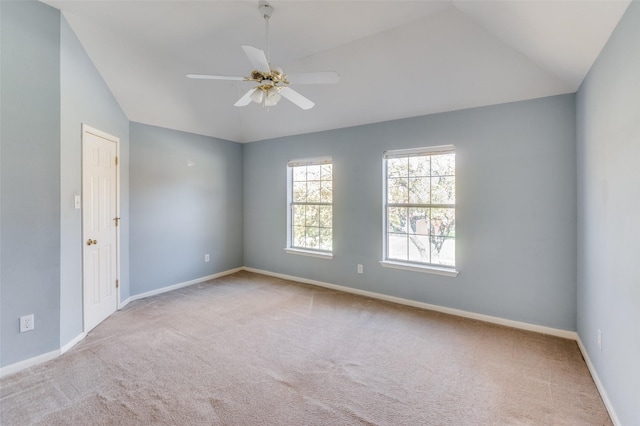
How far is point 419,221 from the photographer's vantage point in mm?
3791

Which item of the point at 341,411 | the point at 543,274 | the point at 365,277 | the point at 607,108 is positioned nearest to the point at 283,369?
the point at 341,411

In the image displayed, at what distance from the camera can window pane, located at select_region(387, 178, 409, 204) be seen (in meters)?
3.89

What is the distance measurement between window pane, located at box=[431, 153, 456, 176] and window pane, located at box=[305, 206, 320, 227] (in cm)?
191

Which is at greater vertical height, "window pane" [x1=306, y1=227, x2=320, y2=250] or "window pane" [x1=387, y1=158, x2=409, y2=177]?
"window pane" [x1=387, y1=158, x2=409, y2=177]

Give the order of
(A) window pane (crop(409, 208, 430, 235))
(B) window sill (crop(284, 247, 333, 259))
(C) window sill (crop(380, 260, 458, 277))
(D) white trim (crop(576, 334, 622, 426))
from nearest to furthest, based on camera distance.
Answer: (D) white trim (crop(576, 334, 622, 426)), (C) window sill (crop(380, 260, 458, 277)), (A) window pane (crop(409, 208, 430, 235)), (B) window sill (crop(284, 247, 333, 259))

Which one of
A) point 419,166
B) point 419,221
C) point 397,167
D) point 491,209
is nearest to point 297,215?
point 397,167

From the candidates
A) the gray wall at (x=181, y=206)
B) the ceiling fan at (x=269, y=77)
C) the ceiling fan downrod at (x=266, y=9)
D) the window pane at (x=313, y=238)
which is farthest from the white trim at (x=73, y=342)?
the ceiling fan downrod at (x=266, y=9)

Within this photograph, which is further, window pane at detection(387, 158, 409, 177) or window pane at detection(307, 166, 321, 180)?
window pane at detection(307, 166, 321, 180)

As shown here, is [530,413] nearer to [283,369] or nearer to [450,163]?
[283,369]

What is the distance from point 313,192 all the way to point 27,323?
11.8ft

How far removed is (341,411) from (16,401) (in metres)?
2.23

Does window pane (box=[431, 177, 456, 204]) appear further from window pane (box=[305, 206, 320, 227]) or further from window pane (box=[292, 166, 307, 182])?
window pane (box=[292, 166, 307, 182])

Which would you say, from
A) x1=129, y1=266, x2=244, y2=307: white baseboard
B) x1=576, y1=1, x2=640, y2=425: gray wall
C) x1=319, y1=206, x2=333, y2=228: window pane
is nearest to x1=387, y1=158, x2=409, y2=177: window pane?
x1=319, y1=206, x2=333, y2=228: window pane

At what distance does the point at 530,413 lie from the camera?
186 cm
